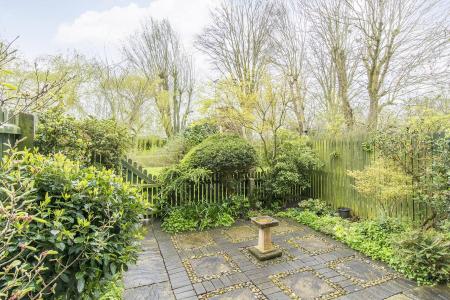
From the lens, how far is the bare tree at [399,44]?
6316 millimetres

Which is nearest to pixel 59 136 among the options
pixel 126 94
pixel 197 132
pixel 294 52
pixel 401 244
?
pixel 197 132

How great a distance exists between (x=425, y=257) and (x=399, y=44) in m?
6.19

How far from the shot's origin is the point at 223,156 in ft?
18.0

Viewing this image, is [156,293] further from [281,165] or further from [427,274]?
[281,165]

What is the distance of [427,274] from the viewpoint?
2943 mm

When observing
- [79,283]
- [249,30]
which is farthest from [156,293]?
[249,30]

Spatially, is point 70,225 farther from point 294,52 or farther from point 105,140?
point 294,52

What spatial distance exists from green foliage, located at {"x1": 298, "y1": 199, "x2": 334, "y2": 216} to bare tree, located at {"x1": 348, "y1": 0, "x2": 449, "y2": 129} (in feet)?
7.99

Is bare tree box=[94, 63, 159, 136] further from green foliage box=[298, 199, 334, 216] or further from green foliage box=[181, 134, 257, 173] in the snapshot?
green foliage box=[298, 199, 334, 216]

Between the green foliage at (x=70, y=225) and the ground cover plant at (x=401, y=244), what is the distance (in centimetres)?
347

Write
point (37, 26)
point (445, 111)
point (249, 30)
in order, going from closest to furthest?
point (37, 26), point (445, 111), point (249, 30)

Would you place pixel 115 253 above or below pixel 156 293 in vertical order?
above

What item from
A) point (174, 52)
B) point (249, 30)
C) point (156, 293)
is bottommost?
point (156, 293)

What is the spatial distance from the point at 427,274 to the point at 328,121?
6.39 m
